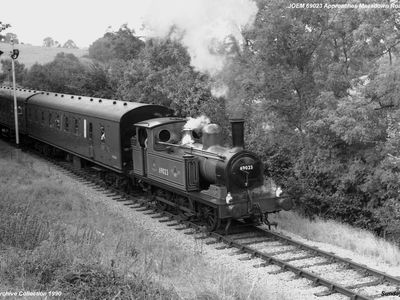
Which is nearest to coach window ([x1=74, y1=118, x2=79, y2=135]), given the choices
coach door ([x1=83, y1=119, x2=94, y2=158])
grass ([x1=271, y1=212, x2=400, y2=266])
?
coach door ([x1=83, y1=119, x2=94, y2=158])

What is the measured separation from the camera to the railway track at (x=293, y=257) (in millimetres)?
7812

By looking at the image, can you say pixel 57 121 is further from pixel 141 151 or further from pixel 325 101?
pixel 325 101

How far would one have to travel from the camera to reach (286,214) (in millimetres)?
13602

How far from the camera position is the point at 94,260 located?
7.07m

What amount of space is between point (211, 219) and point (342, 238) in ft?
10.0

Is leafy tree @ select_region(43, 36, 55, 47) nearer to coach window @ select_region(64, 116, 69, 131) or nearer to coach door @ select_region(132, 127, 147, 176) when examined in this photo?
coach window @ select_region(64, 116, 69, 131)

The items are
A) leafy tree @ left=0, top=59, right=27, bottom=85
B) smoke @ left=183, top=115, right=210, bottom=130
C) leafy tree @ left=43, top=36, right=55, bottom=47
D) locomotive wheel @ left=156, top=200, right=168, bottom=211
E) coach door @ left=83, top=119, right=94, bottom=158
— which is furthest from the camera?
leafy tree @ left=43, top=36, right=55, bottom=47

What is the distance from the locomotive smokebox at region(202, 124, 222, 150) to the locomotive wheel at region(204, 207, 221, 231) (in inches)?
59.1

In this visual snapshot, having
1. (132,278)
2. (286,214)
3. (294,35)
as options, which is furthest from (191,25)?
(132,278)

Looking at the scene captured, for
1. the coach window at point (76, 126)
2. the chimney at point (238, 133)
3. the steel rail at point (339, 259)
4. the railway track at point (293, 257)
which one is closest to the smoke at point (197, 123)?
the chimney at point (238, 133)

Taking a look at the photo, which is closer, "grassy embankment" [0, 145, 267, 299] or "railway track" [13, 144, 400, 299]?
"grassy embankment" [0, 145, 267, 299]

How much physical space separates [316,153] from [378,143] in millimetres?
Result: 2240

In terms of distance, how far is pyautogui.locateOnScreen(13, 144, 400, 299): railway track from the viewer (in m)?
7.81

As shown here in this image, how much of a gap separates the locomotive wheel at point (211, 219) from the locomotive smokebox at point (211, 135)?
4.92ft
